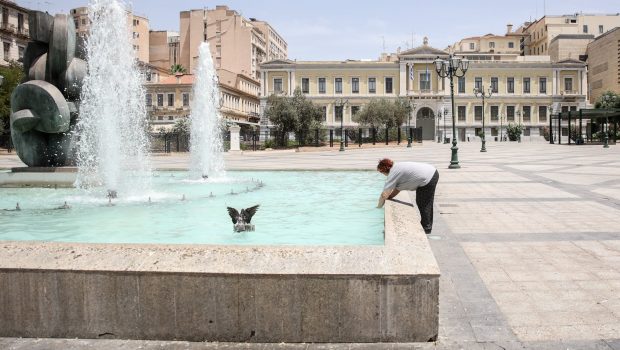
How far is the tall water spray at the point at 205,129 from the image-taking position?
54.1 feet

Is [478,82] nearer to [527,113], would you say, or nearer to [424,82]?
[424,82]

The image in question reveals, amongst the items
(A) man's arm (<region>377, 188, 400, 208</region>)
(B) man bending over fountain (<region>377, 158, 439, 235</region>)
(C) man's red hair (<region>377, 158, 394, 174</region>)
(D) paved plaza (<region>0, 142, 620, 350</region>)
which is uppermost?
(C) man's red hair (<region>377, 158, 394, 174</region>)

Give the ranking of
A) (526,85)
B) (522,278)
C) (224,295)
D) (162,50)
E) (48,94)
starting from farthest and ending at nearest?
1. (162,50)
2. (526,85)
3. (48,94)
4. (522,278)
5. (224,295)

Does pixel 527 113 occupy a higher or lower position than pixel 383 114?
higher

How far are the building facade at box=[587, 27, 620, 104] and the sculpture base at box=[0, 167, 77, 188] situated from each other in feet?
243

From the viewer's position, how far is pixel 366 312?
3.19 meters

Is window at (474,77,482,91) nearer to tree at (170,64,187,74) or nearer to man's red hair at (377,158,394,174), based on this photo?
tree at (170,64,187,74)

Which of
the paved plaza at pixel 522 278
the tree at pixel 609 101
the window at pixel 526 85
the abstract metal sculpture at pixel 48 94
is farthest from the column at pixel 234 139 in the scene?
the window at pixel 526 85

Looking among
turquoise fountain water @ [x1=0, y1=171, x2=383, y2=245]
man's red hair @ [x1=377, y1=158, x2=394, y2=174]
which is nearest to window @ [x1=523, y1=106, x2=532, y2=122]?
turquoise fountain water @ [x1=0, y1=171, x2=383, y2=245]

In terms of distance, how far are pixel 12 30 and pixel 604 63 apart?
230 ft

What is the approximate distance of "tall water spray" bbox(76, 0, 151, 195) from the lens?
36.1 feet

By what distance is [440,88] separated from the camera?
66938mm

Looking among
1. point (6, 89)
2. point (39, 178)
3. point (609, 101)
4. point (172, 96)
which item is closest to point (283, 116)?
point (6, 89)

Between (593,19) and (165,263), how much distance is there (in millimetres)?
Result: 98497
